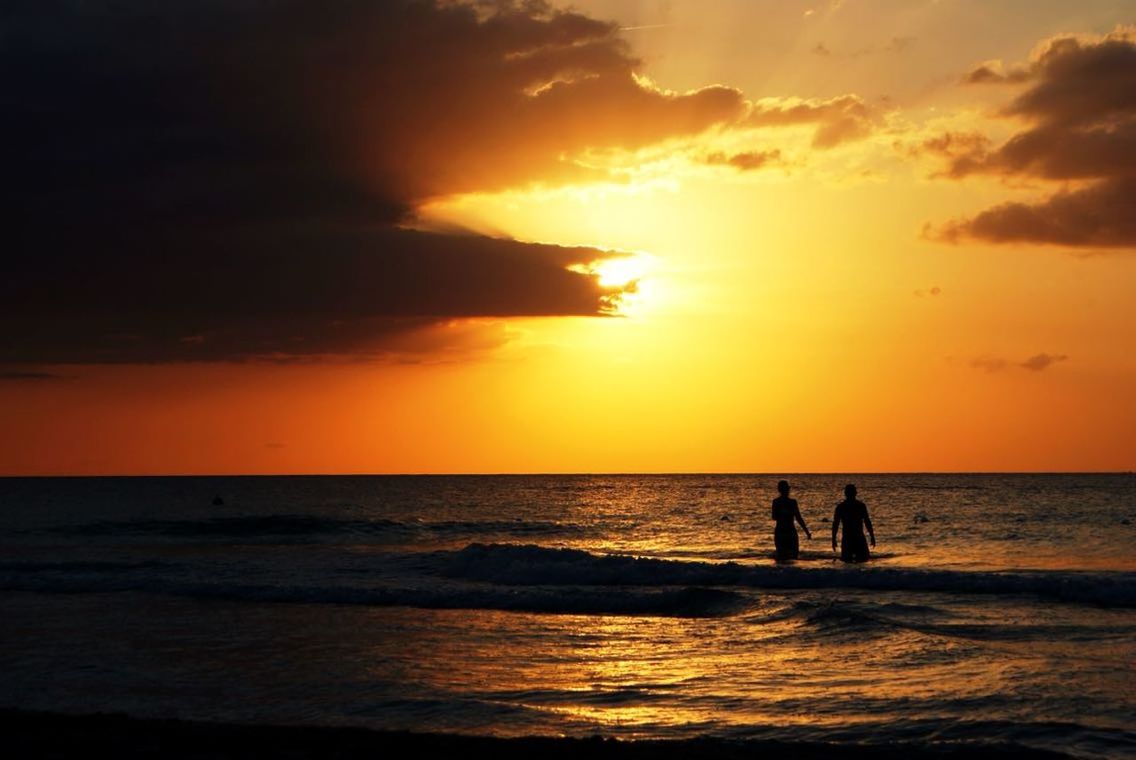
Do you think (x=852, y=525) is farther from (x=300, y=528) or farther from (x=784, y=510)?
(x=300, y=528)

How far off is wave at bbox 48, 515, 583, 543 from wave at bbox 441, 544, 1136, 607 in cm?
2005

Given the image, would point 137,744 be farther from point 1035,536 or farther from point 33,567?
point 1035,536

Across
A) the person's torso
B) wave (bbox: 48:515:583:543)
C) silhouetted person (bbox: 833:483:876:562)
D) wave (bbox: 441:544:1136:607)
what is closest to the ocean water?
wave (bbox: 441:544:1136:607)

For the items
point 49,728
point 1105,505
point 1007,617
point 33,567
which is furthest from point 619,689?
point 1105,505

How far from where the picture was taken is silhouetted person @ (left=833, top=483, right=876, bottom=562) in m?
25.8

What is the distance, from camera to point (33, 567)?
1388 inches

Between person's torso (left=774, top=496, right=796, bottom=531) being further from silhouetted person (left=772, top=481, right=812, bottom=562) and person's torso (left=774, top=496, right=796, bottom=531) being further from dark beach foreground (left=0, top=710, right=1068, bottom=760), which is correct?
dark beach foreground (left=0, top=710, right=1068, bottom=760)

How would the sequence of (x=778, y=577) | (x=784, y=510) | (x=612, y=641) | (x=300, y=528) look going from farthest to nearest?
(x=300, y=528)
(x=784, y=510)
(x=778, y=577)
(x=612, y=641)

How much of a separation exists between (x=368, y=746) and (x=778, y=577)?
17.5 meters

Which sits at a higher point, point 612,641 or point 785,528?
point 785,528

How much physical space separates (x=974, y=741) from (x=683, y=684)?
428cm

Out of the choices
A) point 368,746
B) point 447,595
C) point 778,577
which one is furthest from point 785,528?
point 368,746

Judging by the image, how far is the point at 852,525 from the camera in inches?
1045

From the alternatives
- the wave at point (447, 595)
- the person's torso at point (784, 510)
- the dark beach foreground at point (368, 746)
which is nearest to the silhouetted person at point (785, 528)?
the person's torso at point (784, 510)
